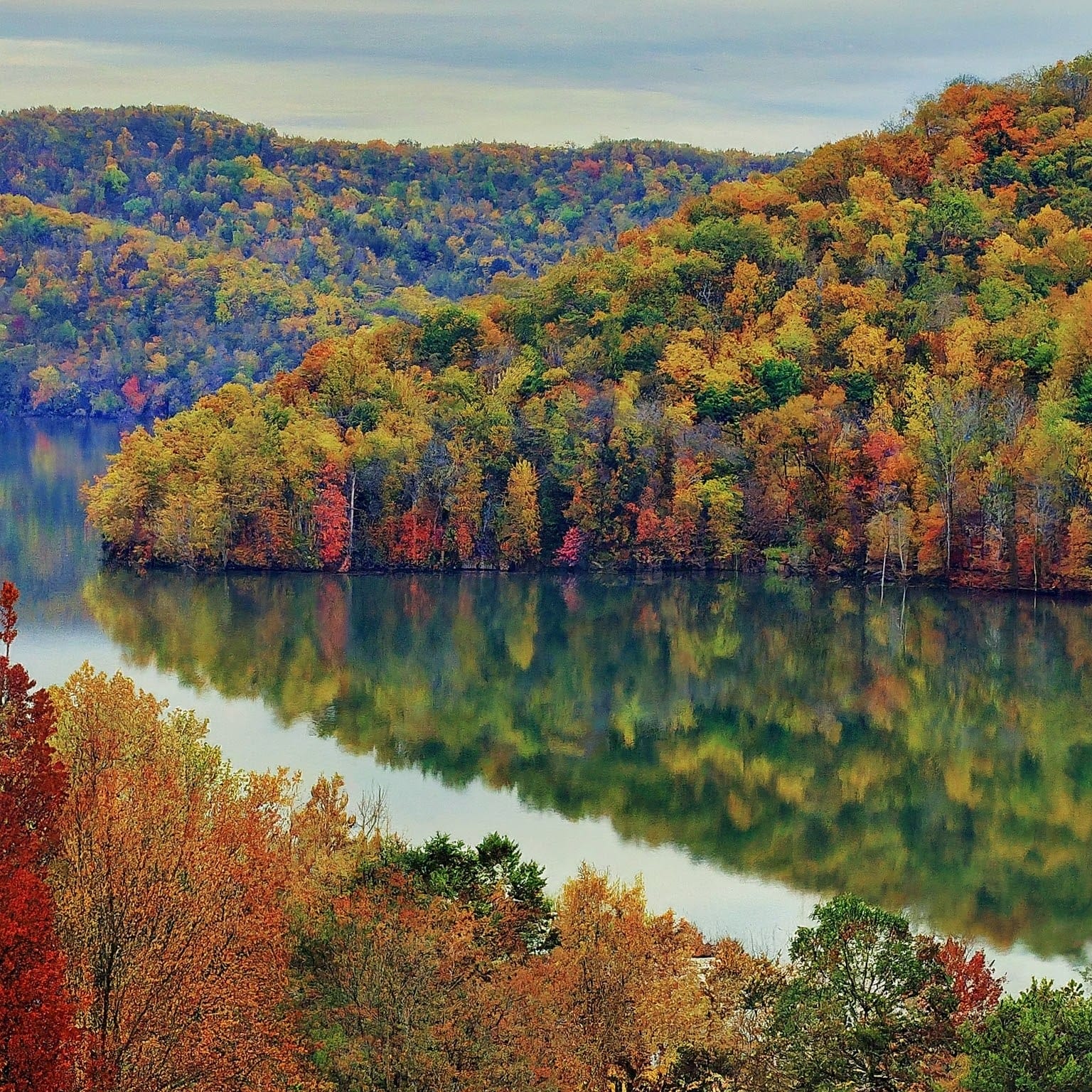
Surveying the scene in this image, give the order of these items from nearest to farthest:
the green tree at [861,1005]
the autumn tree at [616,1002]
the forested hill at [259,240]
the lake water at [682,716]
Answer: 1. the green tree at [861,1005]
2. the autumn tree at [616,1002]
3. the lake water at [682,716]
4. the forested hill at [259,240]

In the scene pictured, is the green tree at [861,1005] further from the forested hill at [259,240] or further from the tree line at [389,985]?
the forested hill at [259,240]

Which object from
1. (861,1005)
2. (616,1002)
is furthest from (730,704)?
(616,1002)

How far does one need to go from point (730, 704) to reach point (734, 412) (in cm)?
2674

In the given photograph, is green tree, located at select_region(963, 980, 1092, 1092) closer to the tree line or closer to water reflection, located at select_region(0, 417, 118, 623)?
the tree line

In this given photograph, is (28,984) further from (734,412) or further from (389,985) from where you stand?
(734,412)

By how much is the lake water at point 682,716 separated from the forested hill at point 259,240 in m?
66.5

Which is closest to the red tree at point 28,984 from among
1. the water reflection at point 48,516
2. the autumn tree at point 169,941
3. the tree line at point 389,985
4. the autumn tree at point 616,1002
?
the tree line at point 389,985

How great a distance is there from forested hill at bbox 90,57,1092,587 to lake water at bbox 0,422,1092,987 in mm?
2694

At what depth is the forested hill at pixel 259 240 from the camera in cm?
13350

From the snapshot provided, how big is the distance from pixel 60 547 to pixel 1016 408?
36.1 m

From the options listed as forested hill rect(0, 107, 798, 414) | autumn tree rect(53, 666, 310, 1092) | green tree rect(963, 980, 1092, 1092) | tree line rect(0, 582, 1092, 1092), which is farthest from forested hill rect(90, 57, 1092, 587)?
forested hill rect(0, 107, 798, 414)

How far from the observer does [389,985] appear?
1877 cm

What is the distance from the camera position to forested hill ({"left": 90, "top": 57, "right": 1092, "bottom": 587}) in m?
63.8

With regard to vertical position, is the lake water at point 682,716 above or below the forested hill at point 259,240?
below
